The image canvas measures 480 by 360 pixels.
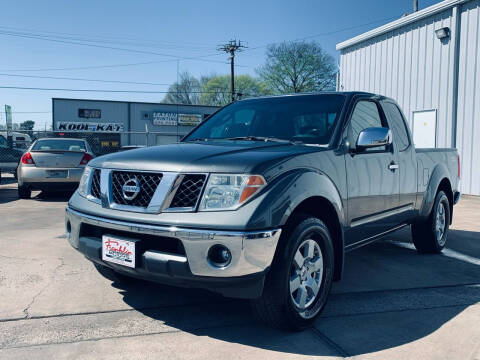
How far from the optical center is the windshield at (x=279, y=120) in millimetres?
3803

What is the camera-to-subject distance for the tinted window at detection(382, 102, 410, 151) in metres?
4.61

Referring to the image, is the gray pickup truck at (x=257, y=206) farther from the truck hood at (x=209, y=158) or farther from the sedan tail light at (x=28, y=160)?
the sedan tail light at (x=28, y=160)

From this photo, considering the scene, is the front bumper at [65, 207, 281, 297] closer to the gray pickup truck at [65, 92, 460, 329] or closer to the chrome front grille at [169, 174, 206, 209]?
the gray pickup truck at [65, 92, 460, 329]

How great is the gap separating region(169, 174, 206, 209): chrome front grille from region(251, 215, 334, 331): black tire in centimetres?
61

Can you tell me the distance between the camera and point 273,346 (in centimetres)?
283

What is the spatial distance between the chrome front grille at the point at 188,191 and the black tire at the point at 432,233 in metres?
3.46

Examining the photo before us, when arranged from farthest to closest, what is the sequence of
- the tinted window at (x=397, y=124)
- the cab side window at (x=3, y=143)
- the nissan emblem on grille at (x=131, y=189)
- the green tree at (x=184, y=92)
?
the green tree at (x=184, y=92), the cab side window at (x=3, y=143), the tinted window at (x=397, y=124), the nissan emblem on grille at (x=131, y=189)

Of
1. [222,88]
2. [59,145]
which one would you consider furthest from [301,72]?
[59,145]

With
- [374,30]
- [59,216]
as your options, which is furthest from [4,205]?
[374,30]

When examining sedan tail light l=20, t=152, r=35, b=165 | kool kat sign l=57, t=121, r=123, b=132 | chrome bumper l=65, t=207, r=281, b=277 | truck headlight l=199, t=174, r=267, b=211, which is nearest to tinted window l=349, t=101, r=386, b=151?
truck headlight l=199, t=174, r=267, b=211

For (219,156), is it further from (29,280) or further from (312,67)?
(312,67)

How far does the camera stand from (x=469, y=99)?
11836 millimetres

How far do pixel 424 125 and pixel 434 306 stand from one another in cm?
1091

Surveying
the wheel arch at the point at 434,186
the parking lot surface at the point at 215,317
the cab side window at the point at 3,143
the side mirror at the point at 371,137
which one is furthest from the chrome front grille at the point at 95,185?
the cab side window at the point at 3,143
